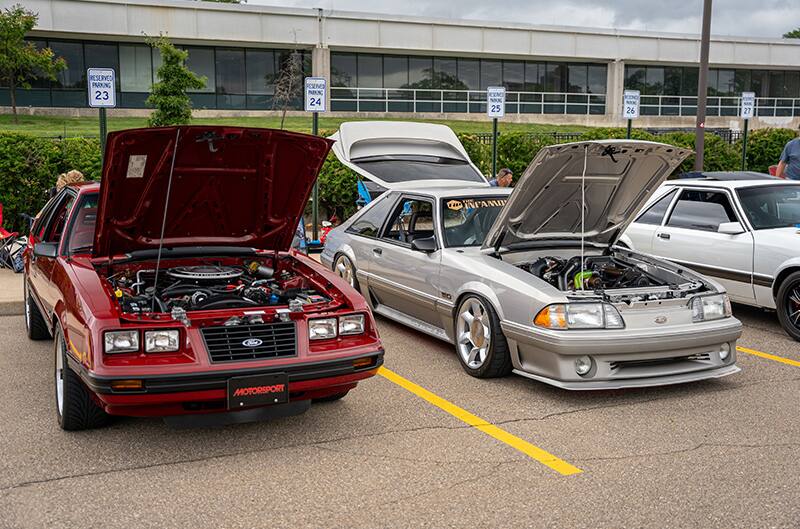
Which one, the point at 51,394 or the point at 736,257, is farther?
the point at 736,257

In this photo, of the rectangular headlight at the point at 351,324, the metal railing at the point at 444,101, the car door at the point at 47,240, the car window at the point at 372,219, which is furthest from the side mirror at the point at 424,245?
the metal railing at the point at 444,101

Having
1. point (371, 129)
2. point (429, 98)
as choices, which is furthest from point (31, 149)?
point (429, 98)

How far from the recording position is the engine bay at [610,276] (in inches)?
242

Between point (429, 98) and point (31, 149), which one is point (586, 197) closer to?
point (31, 149)

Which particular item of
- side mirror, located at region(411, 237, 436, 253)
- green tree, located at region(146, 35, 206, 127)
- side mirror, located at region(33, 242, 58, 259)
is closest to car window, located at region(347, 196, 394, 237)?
side mirror, located at region(411, 237, 436, 253)

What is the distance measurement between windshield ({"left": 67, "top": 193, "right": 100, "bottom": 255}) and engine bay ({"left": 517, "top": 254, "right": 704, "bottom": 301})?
3444mm

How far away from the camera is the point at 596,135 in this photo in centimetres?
1820

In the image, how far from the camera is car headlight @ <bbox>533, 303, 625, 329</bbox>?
5.73 meters

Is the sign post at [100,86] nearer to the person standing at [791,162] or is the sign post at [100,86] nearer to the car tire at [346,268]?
the car tire at [346,268]

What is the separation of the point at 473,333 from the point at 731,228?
3.41 metres

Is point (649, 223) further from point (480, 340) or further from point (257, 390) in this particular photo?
point (257, 390)

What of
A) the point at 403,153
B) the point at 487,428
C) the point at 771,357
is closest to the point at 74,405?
the point at 487,428

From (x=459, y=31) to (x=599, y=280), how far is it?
2989 centimetres

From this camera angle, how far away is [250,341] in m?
4.67
